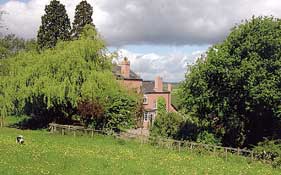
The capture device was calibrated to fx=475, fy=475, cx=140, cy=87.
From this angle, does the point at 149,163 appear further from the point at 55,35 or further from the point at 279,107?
the point at 55,35

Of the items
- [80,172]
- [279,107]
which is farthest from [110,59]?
[80,172]

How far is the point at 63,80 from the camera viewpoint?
2004 inches

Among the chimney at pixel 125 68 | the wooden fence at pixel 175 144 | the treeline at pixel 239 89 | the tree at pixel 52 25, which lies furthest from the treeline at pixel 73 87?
the chimney at pixel 125 68

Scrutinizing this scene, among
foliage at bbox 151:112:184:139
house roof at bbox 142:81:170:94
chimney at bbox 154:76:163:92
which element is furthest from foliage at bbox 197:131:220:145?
chimney at bbox 154:76:163:92

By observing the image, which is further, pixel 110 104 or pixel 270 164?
pixel 110 104

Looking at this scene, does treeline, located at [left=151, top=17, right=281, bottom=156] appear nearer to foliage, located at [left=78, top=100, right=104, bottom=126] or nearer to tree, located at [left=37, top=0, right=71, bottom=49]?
foliage, located at [left=78, top=100, right=104, bottom=126]

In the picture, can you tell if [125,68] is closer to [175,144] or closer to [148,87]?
[148,87]

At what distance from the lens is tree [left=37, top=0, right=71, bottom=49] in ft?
218

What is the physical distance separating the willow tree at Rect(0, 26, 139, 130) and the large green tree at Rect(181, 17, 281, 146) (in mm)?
10898

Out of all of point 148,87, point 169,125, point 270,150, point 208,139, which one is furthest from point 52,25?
point 270,150

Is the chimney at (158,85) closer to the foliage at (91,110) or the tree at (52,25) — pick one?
the tree at (52,25)

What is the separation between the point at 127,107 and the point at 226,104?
14.2 metres

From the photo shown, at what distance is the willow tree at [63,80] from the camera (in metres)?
50.6

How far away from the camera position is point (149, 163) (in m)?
Result: 25.0
